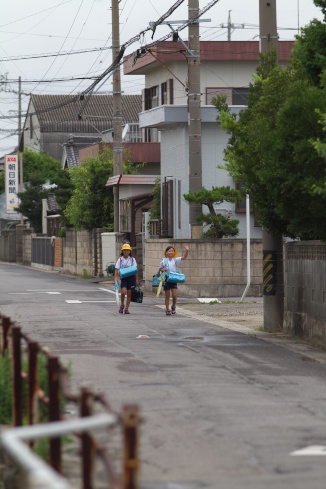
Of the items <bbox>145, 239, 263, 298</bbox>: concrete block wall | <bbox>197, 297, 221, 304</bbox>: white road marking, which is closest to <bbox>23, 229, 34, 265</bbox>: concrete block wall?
<bbox>145, 239, 263, 298</bbox>: concrete block wall

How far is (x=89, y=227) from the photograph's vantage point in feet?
130

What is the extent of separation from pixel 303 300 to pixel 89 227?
81.5ft

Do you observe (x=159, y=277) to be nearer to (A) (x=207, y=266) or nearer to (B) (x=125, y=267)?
(B) (x=125, y=267)

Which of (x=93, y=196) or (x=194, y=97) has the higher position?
(x=194, y=97)

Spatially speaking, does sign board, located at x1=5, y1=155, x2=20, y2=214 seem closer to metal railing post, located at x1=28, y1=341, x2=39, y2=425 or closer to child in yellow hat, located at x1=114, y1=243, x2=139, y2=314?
child in yellow hat, located at x1=114, y1=243, x2=139, y2=314

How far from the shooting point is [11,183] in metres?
62.2

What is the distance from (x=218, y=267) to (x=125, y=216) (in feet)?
33.9

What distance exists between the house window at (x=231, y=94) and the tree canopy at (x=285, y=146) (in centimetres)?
1940

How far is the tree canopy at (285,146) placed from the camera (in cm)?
1294

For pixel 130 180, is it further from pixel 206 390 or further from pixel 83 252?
pixel 206 390

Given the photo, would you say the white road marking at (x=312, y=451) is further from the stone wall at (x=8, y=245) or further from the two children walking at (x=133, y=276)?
the stone wall at (x=8, y=245)

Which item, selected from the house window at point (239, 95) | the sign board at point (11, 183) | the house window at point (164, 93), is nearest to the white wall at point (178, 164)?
the house window at point (164, 93)

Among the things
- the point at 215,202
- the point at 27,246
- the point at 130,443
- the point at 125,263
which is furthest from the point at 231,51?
the point at 130,443

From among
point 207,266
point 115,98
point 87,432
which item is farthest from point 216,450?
point 115,98
